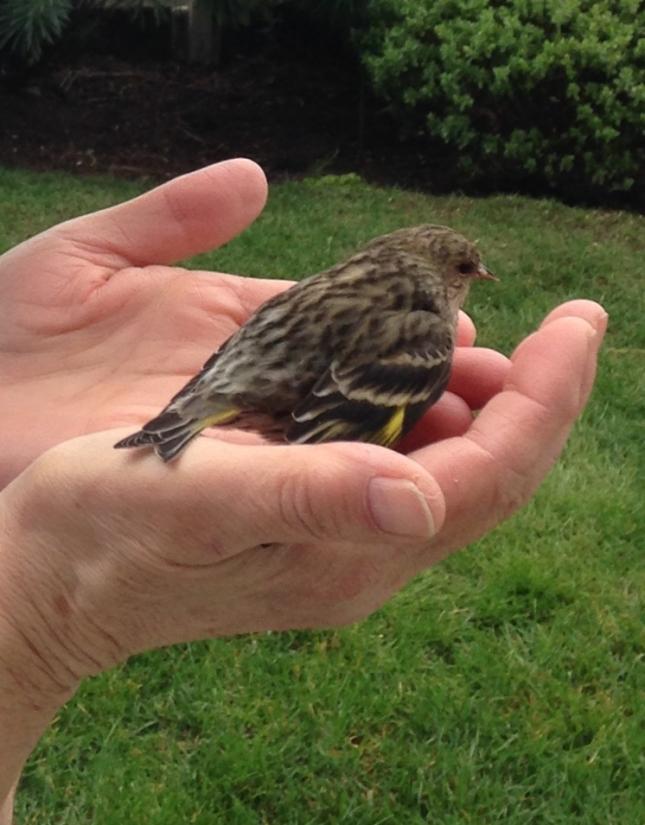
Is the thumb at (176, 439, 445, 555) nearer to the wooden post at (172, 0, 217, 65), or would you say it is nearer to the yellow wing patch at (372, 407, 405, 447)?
the yellow wing patch at (372, 407, 405, 447)

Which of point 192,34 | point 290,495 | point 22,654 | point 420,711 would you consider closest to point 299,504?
point 290,495

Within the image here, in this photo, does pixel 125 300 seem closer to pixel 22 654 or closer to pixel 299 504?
pixel 22 654

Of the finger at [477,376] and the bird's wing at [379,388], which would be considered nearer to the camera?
the bird's wing at [379,388]

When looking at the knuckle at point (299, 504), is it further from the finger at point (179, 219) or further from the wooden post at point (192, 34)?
the wooden post at point (192, 34)

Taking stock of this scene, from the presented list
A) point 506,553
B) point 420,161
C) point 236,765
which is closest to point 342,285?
point 236,765

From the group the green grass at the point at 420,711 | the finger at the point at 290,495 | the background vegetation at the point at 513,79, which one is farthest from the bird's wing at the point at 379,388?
the background vegetation at the point at 513,79

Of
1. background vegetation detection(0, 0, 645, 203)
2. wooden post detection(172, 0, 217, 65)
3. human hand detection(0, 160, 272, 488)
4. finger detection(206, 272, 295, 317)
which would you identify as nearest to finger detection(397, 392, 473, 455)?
human hand detection(0, 160, 272, 488)

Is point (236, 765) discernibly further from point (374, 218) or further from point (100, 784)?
point (374, 218)
